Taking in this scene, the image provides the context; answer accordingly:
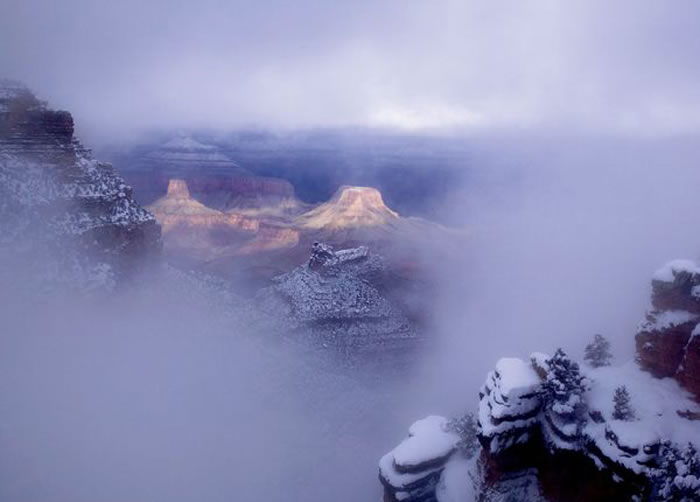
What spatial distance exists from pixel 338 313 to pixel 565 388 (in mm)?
30167

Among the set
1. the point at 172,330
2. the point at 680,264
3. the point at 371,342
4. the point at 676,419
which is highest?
the point at 680,264

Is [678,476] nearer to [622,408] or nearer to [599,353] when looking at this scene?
[622,408]

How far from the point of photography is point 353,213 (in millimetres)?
103375

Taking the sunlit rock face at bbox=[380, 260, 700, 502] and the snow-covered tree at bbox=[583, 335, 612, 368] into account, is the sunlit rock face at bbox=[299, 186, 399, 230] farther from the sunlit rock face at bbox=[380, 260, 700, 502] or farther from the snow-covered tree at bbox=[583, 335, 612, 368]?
the sunlit rock face at bbox=[380, 260, 700, 502]

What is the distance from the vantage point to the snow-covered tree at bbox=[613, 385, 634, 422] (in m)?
12.4

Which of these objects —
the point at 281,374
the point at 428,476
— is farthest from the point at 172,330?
the point at 428,476

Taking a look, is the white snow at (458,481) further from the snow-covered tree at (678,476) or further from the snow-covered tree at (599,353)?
the snow-covered tree at (678,476)

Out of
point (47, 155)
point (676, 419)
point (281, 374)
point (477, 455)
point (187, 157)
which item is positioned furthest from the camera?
point (187, 157)

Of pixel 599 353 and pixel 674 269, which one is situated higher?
pixel 674 269

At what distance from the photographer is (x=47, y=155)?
1134 inches

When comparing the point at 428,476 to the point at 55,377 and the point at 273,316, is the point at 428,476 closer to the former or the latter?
the point at 55,377

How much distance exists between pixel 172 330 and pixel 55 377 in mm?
8836

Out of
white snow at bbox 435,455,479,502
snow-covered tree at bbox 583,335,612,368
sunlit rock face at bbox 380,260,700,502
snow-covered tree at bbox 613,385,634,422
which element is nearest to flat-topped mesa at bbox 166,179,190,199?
white snow at bbox 435,455,479,502

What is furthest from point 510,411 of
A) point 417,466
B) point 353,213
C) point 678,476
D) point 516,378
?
point 353,213
